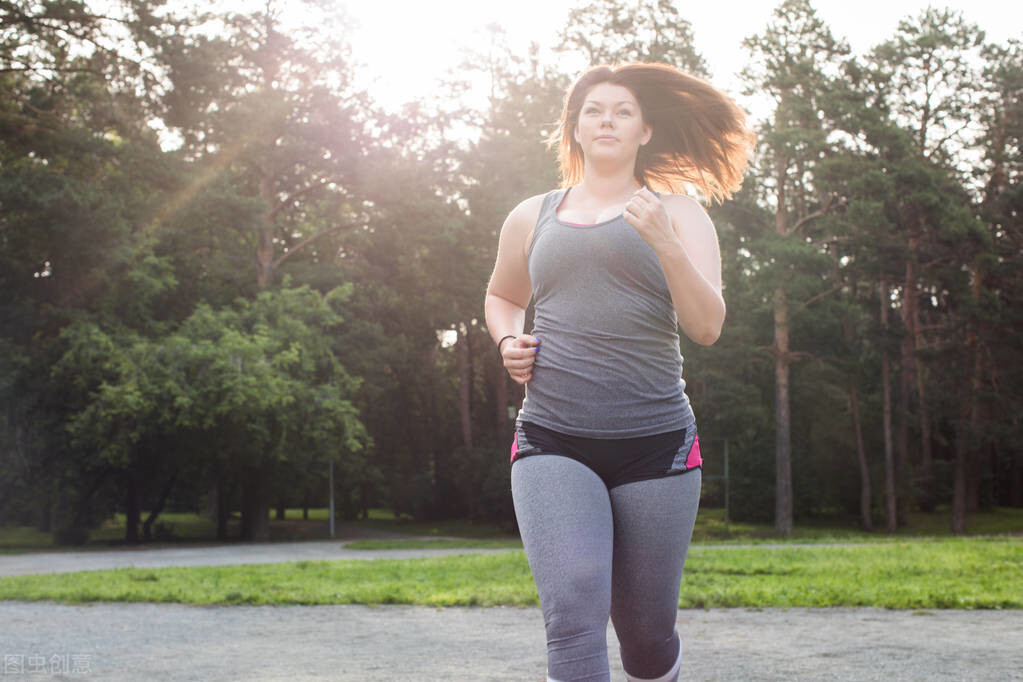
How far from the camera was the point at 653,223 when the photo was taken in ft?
9.30

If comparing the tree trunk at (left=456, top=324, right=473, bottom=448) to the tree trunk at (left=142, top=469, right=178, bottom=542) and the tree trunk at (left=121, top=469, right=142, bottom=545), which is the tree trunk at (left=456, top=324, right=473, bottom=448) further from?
the tree trunk at (left=121, top=469, right=142, bottom=545)

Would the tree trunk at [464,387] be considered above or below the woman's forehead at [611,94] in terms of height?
above

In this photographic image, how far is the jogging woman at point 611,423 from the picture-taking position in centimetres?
279

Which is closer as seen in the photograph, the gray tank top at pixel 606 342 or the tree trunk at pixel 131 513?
the gray tank top at pixel 606 342

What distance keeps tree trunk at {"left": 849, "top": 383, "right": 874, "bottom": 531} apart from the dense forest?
0.51ft

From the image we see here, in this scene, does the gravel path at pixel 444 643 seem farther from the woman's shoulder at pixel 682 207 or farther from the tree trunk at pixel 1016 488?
the tree trunk at pixel 1016 488

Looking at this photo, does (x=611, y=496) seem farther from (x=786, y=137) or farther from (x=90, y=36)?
(x=786, y=137)

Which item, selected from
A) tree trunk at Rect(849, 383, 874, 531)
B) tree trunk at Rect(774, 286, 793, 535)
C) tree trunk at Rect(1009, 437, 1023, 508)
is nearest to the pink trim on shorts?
tree trunk at Rect(774, 286, 793, 535)

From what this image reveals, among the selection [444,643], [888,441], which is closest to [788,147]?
[888,441]

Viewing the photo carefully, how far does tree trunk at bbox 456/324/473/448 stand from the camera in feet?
135

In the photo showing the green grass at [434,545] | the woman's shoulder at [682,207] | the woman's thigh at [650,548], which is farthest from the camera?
the green grass at [434,545]

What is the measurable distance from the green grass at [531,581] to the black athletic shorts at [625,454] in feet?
21.7

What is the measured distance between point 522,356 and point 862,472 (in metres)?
38.9

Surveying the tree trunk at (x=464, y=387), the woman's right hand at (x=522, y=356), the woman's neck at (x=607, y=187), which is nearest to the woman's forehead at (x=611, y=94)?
the woman's neck at (x=607, y=187)
